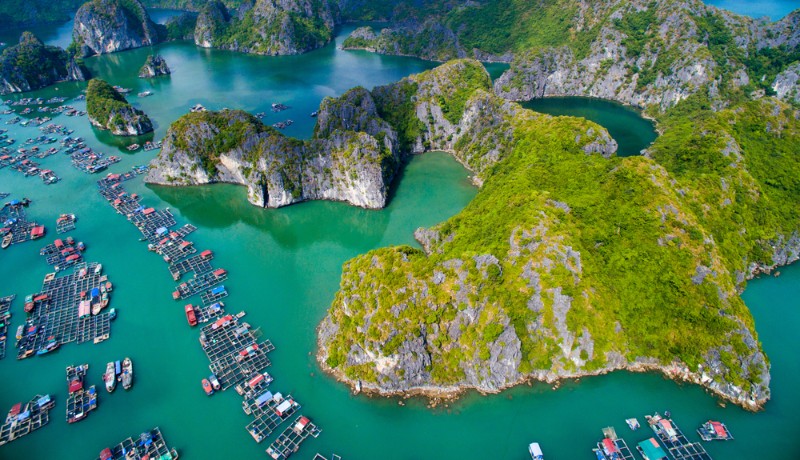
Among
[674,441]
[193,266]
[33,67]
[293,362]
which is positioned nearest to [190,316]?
[193,266]

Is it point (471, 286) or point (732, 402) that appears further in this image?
point (471, 286)

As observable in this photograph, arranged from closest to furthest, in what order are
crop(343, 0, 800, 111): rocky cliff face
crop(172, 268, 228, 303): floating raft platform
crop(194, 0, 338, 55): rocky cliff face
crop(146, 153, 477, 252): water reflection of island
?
crop(172, 268, 228, 303): floating raft platform < crop(146, 153, 477, 252): water reflection of island < crop(343, 0, 800, 111): rocky cliff face < crop(194, 0, 338, 55): rocky cliff face

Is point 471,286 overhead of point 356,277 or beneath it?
overhead

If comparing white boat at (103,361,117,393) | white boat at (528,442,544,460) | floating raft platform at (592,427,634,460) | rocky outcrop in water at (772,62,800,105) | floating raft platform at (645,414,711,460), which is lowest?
white boat at (103,361,117,393)

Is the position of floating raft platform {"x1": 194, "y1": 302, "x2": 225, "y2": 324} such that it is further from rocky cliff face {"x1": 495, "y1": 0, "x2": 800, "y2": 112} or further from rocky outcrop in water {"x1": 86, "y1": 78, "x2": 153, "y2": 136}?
rocky cliff face {"x1": 495, "y1": 0, "x2": 800, "y2": 112}

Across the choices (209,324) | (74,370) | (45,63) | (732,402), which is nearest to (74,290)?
(74,370)

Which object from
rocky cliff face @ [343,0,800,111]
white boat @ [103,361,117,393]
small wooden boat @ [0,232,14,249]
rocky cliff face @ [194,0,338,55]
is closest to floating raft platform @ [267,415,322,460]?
white boat @ [103,361,117,393]

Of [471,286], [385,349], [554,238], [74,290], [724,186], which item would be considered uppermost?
[724,186]

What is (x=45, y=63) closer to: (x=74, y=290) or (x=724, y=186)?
(x=74, y=290)
